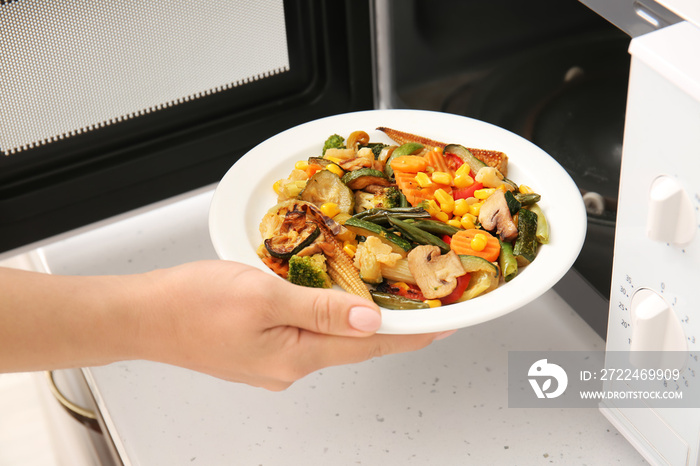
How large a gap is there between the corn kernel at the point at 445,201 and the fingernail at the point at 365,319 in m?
0.21

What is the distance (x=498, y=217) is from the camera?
749 mm

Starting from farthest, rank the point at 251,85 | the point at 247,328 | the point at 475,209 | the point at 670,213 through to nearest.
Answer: the point at 251,85
the point at 475,209
the point at 247,328
the point at 670,213

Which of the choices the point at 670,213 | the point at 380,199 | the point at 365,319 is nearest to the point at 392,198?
the point at 380,199

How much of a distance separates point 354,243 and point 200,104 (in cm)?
35

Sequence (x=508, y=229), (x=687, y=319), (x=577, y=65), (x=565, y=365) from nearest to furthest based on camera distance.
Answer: (x=687, y=319) < (x=508, y=229) < (x=565, y=365) < (x=577, y=65)

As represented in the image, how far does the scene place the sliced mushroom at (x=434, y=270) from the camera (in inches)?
27.2

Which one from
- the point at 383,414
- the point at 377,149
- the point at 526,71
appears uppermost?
the point at 526,71

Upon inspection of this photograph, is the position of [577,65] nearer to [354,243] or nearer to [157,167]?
[354,243]

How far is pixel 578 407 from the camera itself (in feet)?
2.62

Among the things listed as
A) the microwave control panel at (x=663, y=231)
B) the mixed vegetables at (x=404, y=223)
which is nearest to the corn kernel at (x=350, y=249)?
the mixed vegetables at (x=404, y=223)

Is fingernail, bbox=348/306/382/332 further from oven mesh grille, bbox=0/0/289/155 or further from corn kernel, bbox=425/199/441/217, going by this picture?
oven mesh grille, bbox=0/0/289/155

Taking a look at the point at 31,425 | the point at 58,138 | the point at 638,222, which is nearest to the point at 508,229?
the point at 638,222

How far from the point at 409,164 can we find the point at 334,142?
4.5 inches

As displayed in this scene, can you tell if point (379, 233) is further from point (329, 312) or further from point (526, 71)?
point (526, 71)
